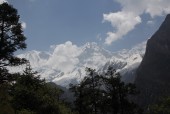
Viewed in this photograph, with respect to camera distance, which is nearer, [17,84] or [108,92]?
[17,84]

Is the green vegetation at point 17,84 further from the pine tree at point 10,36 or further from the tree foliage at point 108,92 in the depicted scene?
the tree foliage at point 108,92

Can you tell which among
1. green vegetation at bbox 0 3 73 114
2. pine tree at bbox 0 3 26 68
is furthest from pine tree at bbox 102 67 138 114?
pine tree at bbox 0 3 26 68

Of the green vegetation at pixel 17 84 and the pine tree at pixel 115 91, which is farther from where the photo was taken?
the pine tree at pixel 115 91

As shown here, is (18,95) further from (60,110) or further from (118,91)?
(118,91)

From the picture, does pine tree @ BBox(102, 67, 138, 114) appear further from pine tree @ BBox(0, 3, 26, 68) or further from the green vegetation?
pine tree @ BBox(0, 3, 26, 68)

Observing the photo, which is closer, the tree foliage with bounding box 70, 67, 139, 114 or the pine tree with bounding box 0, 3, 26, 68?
the pine tree with bounding box 0, 3, 26, 68

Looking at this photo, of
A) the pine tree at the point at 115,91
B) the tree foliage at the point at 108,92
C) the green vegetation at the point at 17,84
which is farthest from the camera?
the tree foliage at the point at 108,92

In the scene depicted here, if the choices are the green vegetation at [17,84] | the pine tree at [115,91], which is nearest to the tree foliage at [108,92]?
the pine tree at [115,91]

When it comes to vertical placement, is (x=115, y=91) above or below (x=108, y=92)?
below

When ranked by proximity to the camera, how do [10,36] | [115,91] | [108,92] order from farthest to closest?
[108,92]
[115,91]
[10,36]

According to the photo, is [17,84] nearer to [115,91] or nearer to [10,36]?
[10,36]

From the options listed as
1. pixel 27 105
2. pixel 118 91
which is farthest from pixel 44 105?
pixel 118 91

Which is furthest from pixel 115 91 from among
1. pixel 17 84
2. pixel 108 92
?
pixel 17 84

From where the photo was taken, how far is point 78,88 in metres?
74.0
